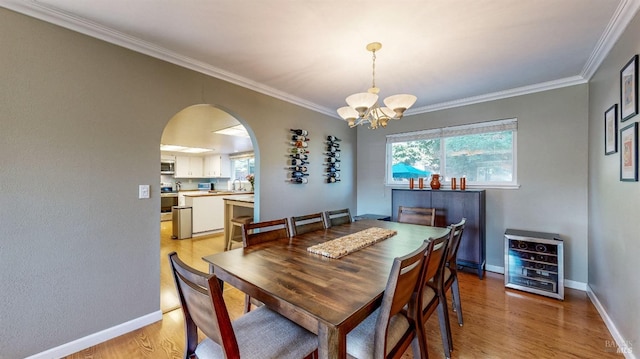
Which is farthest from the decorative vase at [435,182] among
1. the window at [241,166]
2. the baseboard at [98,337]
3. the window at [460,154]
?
the window at [241,166]

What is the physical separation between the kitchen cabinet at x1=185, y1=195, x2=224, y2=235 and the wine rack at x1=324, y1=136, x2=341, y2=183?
114 inches

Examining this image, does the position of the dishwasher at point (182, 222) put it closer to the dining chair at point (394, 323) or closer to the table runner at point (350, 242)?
the table runner at point (350, 242)

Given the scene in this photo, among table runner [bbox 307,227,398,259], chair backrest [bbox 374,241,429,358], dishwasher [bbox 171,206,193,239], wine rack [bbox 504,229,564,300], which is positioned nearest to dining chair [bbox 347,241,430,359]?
chair backrest [bbox 374,241,429,358]

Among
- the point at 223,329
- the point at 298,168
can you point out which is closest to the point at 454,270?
the point at 223,329

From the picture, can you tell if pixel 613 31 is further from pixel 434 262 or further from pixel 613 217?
pixel 434 262

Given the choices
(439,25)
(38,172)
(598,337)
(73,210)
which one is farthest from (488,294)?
(38,172)

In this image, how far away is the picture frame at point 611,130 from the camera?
1998mm

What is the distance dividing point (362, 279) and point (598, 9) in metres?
2.38

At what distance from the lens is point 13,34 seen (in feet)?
5.37

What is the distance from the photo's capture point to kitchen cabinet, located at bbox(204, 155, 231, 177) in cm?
788

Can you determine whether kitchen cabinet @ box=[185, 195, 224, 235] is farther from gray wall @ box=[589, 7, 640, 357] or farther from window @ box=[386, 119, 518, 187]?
gray wall @ box=[589, 7, 640, 357]

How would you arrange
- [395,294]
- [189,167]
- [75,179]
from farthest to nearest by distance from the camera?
[189,167]
[75,179]
[395,294]

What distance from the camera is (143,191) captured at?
7.20 ft

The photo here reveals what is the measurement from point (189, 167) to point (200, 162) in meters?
0.40
